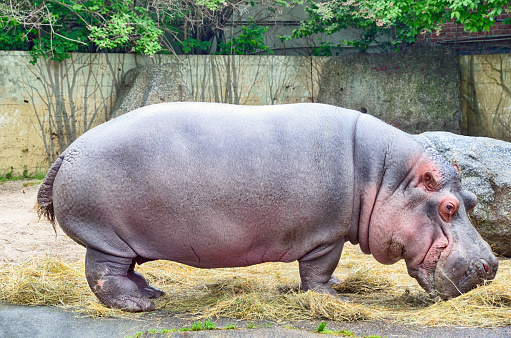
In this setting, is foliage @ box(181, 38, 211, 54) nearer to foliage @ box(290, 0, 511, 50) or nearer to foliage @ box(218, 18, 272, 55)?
foliage @ box(218, 18, 272, 55)

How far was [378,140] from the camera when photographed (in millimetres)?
3844

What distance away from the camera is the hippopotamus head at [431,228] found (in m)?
3.66

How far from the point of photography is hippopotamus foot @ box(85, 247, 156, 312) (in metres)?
3.67

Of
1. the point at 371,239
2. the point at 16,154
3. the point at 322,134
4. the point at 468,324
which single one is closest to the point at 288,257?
the point at 371,239

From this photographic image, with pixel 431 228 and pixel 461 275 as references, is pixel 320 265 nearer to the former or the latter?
pixel 431 228

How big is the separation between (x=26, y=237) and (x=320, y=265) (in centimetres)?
408

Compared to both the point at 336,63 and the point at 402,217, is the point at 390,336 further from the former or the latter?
the point at 336,63

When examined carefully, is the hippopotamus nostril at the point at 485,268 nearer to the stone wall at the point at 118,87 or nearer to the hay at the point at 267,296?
the hay at the point at 267,296

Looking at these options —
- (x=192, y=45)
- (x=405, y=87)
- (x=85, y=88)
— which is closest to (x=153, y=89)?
(x=85, y=88)

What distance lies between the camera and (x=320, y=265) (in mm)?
3836

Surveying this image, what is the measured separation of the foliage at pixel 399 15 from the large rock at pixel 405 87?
691 millimetres

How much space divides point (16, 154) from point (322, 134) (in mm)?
8216

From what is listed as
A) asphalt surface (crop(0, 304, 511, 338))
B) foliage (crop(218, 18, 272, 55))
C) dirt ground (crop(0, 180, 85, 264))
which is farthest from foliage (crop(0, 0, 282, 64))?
asphalt surface (crop(0, 304, 511, 338))

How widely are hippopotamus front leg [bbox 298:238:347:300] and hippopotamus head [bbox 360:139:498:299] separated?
259mm
